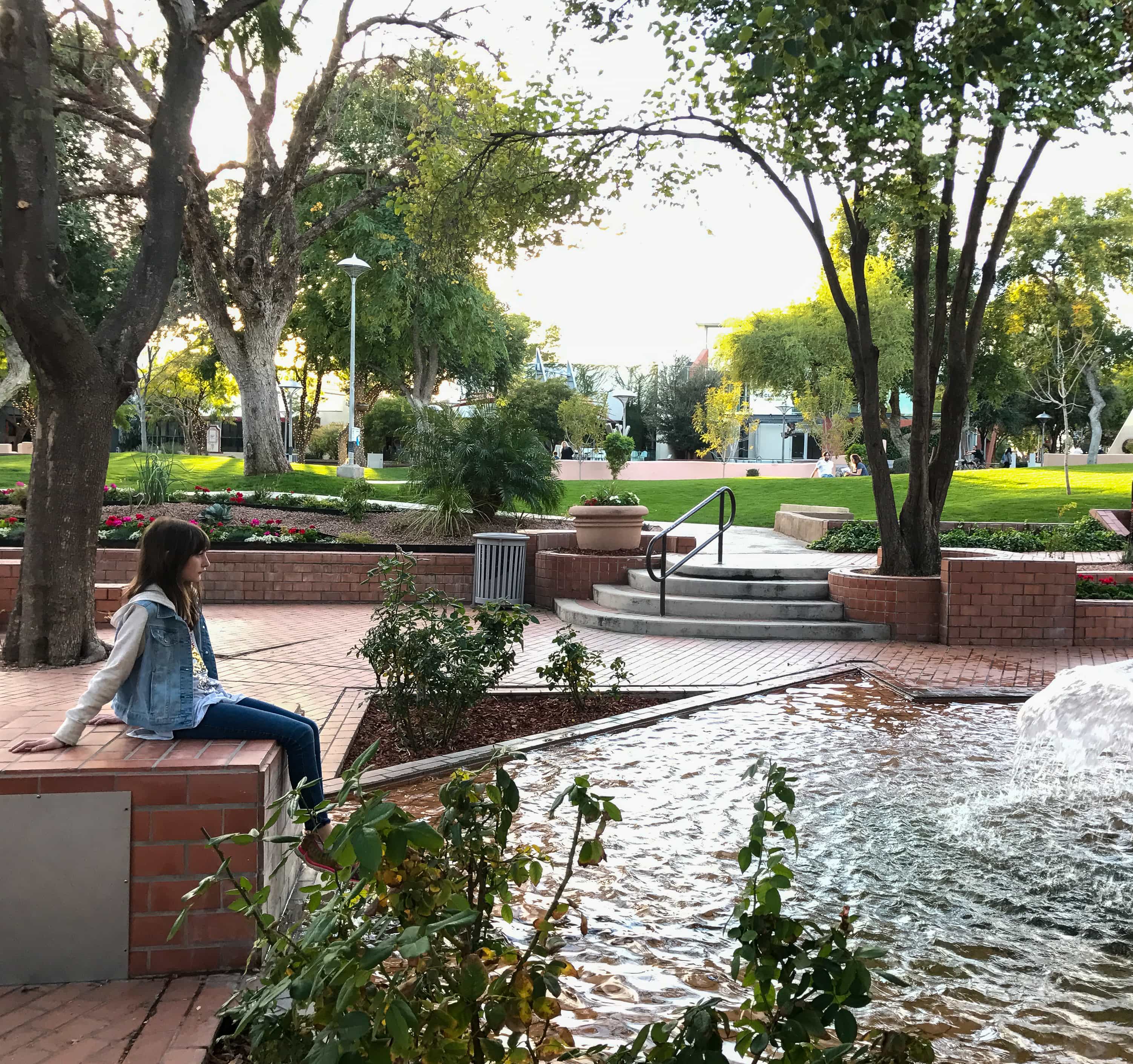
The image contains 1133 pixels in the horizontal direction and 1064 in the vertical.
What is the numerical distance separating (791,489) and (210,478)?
13.9 meters

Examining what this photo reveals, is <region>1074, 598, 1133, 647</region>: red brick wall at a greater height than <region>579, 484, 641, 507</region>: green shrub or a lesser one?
lesser

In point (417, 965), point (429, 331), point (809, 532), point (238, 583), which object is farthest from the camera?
point (429, 331)

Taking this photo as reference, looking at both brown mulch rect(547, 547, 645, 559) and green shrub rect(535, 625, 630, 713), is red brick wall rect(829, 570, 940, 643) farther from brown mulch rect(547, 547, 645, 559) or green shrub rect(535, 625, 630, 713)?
green shrub rect(535, 625, 630, 713)

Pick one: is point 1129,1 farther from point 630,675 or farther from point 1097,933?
point 1097,933

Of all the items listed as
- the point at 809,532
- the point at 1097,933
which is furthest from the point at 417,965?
the point at 809,532

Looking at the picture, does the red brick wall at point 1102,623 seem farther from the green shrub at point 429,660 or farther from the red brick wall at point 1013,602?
the green shrub at point 429,660

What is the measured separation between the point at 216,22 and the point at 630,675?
228 inches

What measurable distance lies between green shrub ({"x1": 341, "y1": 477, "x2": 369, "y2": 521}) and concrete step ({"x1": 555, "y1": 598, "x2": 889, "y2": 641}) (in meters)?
6.03

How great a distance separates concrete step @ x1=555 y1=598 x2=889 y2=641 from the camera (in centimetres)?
1082

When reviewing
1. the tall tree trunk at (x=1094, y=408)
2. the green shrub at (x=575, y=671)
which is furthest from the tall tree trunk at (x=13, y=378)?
the tall tree trunk at (x=1094, y=408)

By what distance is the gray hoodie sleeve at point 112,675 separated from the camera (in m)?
3.29

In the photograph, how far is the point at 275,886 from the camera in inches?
137

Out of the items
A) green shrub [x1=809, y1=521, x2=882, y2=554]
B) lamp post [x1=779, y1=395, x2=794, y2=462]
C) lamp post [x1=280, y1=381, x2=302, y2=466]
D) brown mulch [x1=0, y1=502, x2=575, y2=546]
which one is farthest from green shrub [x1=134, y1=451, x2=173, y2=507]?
lamp post [x1=779, y1=395, x2=794, y2=462]

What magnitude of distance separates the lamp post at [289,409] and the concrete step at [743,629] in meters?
48.3
